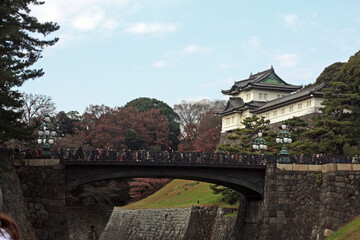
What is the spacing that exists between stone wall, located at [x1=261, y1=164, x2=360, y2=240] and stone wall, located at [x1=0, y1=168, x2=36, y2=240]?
1512 cm

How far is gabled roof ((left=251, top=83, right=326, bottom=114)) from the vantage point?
57719 mm

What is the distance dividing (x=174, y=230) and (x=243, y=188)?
44.6 ft

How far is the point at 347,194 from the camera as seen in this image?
31844 mm

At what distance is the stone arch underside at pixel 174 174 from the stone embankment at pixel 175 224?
8799 millimetres

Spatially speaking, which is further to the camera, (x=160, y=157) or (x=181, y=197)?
(x=181, y=197)

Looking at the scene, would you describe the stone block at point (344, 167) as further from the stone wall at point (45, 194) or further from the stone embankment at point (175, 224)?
the stone wall at point (45, 194)

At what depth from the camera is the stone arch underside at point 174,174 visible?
3356 centimetres

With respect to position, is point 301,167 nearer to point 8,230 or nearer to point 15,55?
point 15,55

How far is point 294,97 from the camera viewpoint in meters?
61.5

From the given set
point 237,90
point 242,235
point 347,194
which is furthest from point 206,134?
point 347,194

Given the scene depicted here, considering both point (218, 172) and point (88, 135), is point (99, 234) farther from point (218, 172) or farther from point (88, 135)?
point (218, 172)

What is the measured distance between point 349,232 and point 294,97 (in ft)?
112

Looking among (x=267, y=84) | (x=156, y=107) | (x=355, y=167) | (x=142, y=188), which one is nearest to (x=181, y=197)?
(x=142, y=188)

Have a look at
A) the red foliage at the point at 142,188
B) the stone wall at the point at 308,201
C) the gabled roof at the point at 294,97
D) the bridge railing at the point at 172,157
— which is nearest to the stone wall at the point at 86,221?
the red foliage at the point at 142,188
